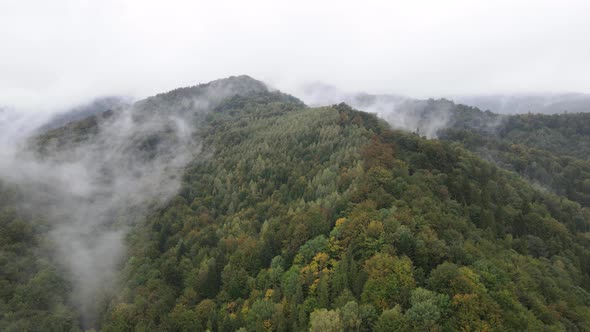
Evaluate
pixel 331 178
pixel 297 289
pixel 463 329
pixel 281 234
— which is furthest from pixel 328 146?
pixel 463 329

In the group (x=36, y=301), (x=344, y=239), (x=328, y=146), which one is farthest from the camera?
(x=328, y=146)

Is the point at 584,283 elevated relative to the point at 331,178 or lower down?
lower down

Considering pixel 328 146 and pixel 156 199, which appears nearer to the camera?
pixel 328 146

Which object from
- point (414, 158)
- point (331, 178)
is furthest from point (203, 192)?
point (414, 158)

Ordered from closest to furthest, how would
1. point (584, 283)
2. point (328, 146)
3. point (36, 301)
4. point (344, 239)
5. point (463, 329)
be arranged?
point (463, 329) < point (344, 239) < point (584, 283) < point (36, 301) < point (328, 146)

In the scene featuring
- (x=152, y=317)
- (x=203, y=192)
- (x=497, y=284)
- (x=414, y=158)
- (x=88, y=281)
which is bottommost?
(x=88, y=281)

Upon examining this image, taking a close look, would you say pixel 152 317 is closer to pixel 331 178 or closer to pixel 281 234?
pixel 281 234

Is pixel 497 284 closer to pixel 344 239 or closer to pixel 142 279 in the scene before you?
pixel 344 239
